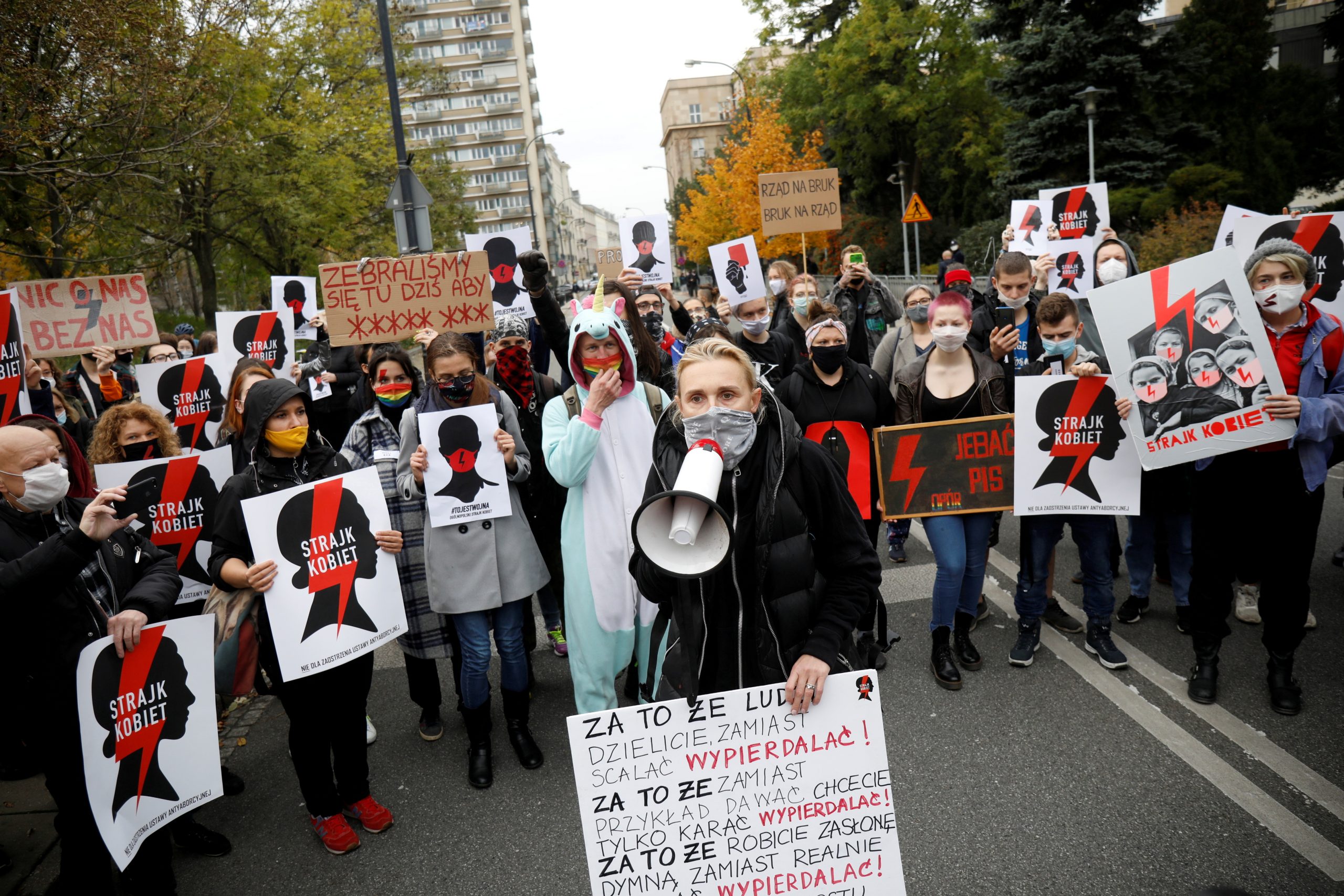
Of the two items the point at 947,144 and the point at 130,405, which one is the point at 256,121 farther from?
the point at 947,144

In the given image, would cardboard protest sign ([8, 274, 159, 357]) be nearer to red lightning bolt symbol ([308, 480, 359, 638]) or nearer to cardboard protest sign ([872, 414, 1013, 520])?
red lightning bolt symbol ([308, 480, 359, 638])

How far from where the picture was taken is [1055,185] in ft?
64.7

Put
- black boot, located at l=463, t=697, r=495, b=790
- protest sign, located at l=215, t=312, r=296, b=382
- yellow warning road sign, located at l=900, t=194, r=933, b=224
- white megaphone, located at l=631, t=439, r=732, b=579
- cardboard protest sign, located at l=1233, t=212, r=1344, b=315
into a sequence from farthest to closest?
yellow warning road sign, located at l=900, t=194, r=933, b=224 < protest sign, located at l=215, t=312, r=296, b=382 < cardboard protest sign, located at l=1233, t=212, r=1344, b=315 < black boot, located at l=463, t=697, r=495, b=790 < white megaphone, located at l=631, t=439, r=732, b=579

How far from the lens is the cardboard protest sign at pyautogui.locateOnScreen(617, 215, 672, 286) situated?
9.69m

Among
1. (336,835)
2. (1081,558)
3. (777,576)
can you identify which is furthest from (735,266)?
(777,576)

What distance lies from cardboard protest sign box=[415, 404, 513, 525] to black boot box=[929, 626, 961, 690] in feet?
7.72

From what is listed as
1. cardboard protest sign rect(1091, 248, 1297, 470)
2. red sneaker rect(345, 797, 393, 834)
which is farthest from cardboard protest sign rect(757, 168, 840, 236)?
red sneaker rect(345, 797, 393, 834)

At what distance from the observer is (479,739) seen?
4039mm

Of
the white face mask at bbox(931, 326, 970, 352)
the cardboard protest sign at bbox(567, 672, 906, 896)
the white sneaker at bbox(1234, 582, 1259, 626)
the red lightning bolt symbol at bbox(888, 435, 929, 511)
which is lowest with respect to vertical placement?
A: the white sneaker at bbox(1234, 582, 1259, 626)

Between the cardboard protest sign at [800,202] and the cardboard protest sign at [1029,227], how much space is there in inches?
95.0

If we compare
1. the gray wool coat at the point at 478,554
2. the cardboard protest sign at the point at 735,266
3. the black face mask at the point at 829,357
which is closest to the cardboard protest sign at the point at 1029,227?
the cardboard protest sign at the point at 735,266

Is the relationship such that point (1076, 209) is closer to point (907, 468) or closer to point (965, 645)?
point (907, 468)

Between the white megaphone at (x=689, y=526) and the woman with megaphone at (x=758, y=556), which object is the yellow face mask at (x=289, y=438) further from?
the white megaphone at (x=689, y=526)

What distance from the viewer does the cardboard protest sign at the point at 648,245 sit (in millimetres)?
9688
